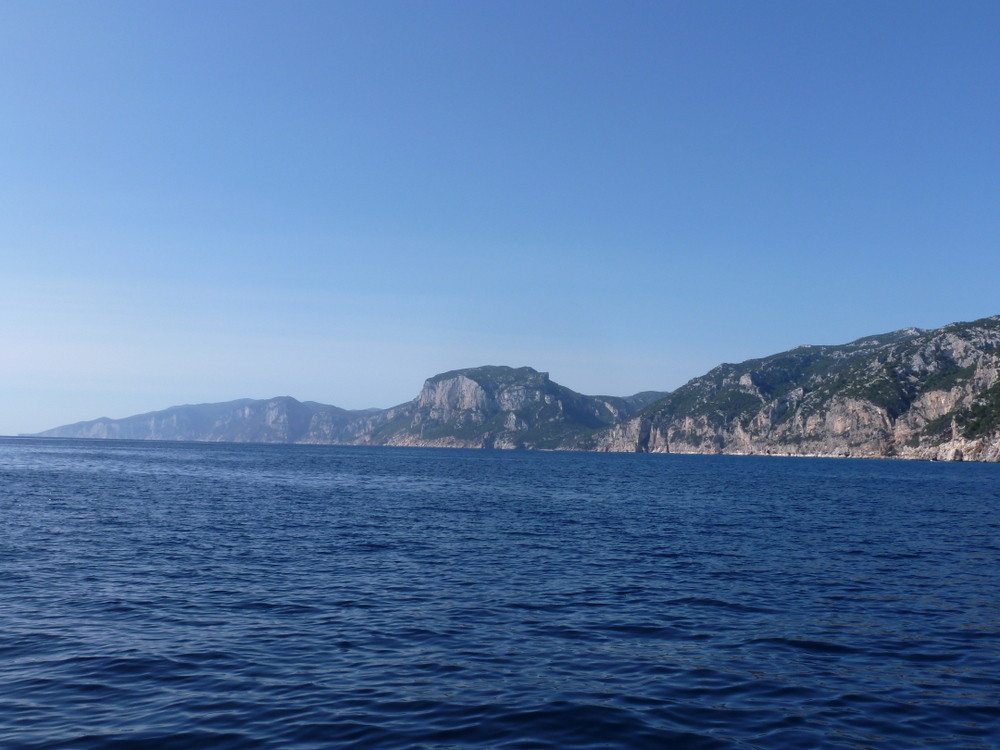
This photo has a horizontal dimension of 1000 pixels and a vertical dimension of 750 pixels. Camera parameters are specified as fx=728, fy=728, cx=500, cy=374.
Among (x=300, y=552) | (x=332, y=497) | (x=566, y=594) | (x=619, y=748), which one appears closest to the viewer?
(x=619, y=748)

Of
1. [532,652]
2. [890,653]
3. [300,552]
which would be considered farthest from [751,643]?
[300,552]

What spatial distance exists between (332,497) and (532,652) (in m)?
A: 66.1

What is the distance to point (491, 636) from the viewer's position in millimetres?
26141

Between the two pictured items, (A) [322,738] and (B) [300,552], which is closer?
(A) [322,738]

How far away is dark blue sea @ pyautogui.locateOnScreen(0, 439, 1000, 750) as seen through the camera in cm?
1831

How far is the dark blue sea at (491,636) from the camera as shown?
60.1ft

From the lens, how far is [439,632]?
87.1 ft

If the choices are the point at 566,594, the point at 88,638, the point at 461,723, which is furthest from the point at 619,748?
the point at 88,638

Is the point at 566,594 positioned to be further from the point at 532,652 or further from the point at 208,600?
the point at 208,600

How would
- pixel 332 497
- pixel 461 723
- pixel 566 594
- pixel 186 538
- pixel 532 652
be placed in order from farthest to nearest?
pixel 332 497 < pixel 186 538 < pixel 566 594 < pixel 532 652 < pixel 461 723

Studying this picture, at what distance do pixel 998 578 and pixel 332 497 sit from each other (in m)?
67.1

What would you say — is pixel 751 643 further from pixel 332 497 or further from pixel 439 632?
pixel 332 497

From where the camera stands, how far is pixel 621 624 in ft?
92.4

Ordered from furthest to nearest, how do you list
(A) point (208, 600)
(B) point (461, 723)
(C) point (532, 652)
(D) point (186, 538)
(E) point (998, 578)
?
(D) point (186, 538) → (E) point (998, 578) → (A) point (208, 600) → (C) point (532, 652) → (B) point (461, 723)
